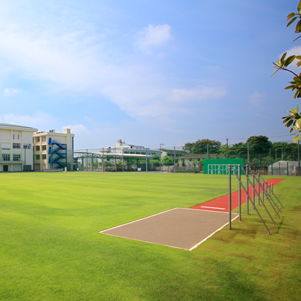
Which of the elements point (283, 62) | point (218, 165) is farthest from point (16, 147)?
point (283, 62)

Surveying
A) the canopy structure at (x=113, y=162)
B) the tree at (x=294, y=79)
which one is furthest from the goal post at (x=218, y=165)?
the tree at (x=294, y=79)

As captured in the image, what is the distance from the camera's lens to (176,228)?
6625 millimetres

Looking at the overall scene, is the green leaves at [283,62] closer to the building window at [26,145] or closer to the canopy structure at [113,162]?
Result: the canopy structure at [113,162]

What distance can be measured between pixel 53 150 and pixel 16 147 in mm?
9098

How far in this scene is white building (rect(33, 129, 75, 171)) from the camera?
6800 centimetres

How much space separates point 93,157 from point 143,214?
177 ft

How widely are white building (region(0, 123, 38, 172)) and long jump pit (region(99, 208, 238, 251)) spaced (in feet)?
215

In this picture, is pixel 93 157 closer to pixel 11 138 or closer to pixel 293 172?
pixel 11 138

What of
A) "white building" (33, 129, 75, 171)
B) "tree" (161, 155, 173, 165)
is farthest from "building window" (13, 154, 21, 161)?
"tree" (161, 155, 173, 165)

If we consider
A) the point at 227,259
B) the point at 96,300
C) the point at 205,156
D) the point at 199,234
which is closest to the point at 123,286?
the point at 96,300

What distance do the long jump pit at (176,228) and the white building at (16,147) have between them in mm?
65513

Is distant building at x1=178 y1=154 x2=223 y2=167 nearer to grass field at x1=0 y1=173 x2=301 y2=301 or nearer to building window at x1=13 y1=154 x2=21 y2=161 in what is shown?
grass field at x1=0 y1=173 x2=301 y2=301

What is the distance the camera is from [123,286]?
3.53m

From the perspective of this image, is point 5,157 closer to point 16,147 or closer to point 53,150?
point 16,147
